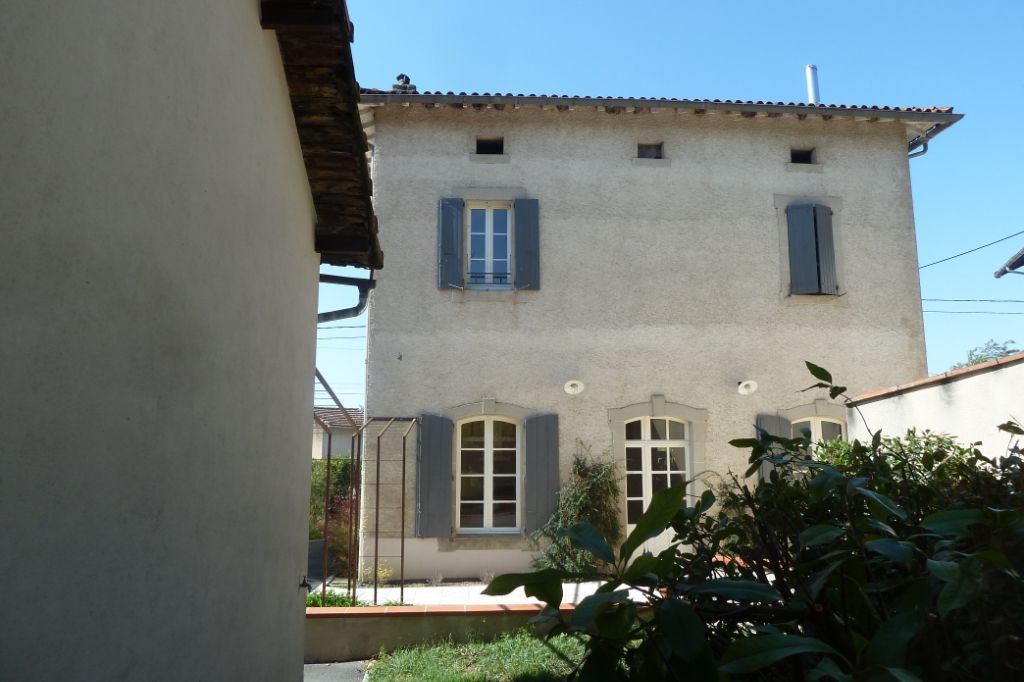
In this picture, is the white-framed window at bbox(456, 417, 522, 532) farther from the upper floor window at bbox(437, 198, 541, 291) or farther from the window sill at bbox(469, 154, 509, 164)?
the window sill at bbox(469, 154, 509, 164)

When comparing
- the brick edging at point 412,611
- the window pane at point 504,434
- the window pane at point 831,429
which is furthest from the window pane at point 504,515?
the window pane at point 831,429

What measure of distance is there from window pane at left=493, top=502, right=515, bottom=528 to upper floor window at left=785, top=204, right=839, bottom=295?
4.76 m

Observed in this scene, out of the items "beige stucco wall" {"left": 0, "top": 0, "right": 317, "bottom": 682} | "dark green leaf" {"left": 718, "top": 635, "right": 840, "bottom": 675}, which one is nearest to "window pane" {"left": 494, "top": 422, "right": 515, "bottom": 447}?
"beige stucco wall" {"left": 0, "top": 0, "right": 317, "bottom": 682}

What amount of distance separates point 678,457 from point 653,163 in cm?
401

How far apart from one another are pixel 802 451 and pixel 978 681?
543mm

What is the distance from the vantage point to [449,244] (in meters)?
10.2

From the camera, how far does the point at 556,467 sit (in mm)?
9797

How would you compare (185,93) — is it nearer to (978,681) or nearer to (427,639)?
(978,681)

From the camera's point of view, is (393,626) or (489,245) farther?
(489,245)

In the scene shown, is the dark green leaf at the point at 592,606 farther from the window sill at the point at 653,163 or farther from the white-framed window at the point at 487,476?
the window sill at the point at 653,163

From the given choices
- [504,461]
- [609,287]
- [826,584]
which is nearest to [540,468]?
[504,461]

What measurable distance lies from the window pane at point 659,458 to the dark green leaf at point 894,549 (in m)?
9.37

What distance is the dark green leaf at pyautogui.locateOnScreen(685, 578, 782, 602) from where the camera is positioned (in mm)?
1059

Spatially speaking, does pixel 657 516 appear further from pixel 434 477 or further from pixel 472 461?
pixel 472 461
